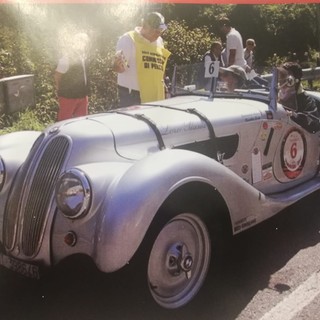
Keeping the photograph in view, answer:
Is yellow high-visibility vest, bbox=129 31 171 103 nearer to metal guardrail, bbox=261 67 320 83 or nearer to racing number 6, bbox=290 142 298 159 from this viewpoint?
racing number 6, bbox=290 142 298 159

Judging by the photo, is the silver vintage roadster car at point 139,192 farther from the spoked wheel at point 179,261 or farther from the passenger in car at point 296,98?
the passenger in car at point 296,98

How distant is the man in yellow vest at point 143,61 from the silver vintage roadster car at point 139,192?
1135mm

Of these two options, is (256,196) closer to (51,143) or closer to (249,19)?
(51,143)

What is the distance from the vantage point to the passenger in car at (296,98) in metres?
4.47

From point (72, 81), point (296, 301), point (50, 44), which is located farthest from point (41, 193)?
point (50, 44)

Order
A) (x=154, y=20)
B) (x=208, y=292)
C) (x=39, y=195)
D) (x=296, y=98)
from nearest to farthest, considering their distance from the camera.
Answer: (x=39, y=195), (x=208, y=292), (x=296, y=98), (x=154, y=20)

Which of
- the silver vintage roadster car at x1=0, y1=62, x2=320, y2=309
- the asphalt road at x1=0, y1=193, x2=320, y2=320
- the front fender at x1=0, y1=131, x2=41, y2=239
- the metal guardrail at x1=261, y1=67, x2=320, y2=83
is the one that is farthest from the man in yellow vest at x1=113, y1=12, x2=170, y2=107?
the metal guardrail at x1=261, y1=67, x2=320, y2=83

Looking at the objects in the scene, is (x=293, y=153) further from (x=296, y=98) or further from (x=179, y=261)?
(x=179, y=261)

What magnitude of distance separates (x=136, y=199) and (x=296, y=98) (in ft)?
7.95

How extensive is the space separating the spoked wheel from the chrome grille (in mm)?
655

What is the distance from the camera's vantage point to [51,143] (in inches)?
126

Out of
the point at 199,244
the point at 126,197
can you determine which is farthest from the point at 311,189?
the point at 126,197

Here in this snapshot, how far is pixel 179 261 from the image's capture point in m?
3.10

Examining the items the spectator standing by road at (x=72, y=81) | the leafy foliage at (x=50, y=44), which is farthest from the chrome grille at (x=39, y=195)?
the leafy foliage at (x=50, y=44)
